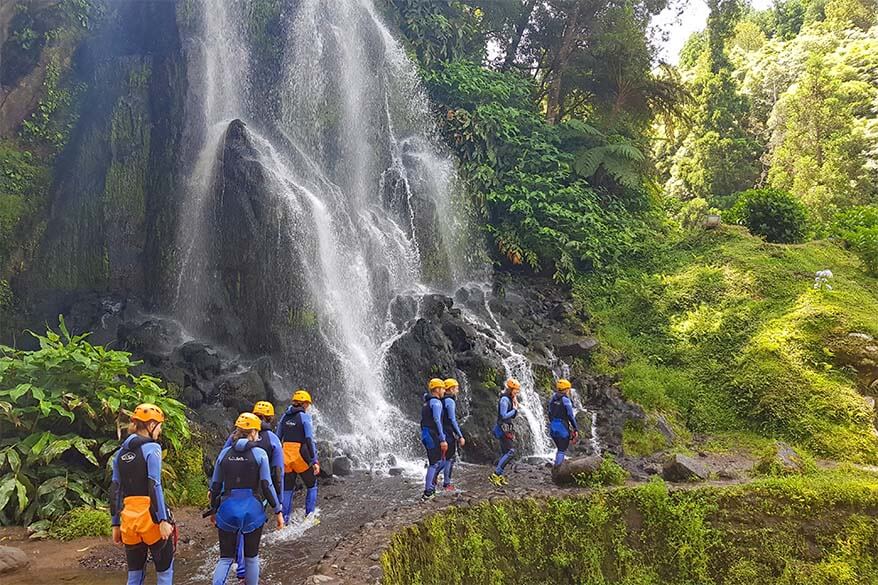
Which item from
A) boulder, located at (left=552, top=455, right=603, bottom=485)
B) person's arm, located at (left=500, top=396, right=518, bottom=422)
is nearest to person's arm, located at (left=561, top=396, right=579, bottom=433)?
boulder, located at (left=552, top=455, right=603, bottom=485)

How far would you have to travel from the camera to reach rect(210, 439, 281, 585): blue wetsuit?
4906 millimetres

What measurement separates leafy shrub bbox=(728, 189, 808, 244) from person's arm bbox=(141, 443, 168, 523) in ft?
61.8

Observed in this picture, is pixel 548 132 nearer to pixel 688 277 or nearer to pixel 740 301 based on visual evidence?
pixel 688 277

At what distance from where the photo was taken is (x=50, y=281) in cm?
1406

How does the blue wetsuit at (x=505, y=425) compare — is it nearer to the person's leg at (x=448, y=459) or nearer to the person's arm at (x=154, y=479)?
the person's leg at (x=448, y=459)

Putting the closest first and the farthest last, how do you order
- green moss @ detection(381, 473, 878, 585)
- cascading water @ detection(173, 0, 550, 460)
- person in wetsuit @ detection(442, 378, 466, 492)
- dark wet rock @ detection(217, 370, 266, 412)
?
1. green moss @ detection(381, 473, 878, 585)
2. person in wetsuit @ detection(442, 378, 466, 492)
3. dark wet rock @ detection(217, 370, 266, 412)
4. cascading water @ detection(173, 0, 550, 460)

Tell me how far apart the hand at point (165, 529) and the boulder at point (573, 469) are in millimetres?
5711

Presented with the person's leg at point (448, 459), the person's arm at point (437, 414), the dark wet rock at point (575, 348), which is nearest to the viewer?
the person's arm at point (437, 414)

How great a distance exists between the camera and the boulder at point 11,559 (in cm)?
564

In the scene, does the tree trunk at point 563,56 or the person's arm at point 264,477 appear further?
the tree trunk at point 563,56

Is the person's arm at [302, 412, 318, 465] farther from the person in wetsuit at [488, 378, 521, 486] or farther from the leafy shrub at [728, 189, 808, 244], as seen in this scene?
the leafy shrub at [728, 189, 808, 244]

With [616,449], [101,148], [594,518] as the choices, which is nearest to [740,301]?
[616,449]

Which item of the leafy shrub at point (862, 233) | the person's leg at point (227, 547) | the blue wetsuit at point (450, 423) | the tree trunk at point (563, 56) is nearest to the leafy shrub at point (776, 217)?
the leafy shrub at point (862, 233)

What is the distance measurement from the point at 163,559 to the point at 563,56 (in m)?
22.6
